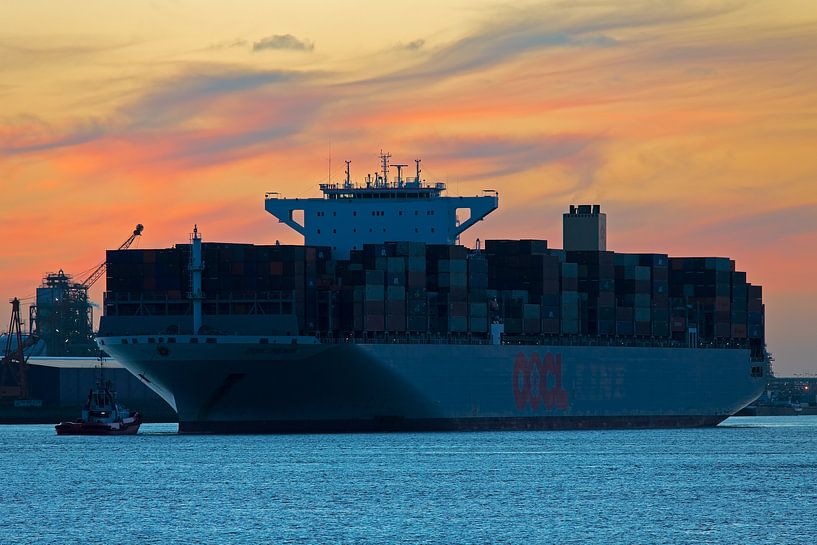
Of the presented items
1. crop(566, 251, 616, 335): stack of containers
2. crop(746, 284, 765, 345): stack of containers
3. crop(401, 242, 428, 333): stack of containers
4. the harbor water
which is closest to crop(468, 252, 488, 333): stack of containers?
crop(401, 242, 428, 333): stack of containers

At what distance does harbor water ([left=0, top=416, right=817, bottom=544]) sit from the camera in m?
57.6

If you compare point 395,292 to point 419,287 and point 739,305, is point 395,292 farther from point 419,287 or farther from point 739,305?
point 739,305

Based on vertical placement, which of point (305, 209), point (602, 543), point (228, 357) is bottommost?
point (602, 543)

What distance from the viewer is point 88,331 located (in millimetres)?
190500

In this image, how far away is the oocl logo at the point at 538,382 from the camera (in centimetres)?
10706

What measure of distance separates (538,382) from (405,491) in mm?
39789

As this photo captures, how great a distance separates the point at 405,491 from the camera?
69812 mm

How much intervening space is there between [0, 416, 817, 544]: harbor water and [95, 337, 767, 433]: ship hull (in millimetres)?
1520

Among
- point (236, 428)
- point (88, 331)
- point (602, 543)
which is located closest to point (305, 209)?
point (236, 428)

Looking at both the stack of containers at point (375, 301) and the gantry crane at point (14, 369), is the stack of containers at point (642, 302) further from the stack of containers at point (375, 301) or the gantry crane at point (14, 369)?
the gantry crane at point (14, 369)

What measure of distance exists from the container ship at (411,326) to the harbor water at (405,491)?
2.77 m

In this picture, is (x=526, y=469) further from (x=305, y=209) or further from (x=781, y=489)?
(x=305, y=209)

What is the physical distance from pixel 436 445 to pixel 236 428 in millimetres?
11016

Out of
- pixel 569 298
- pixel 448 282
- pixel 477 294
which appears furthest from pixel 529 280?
pixel 448 282
